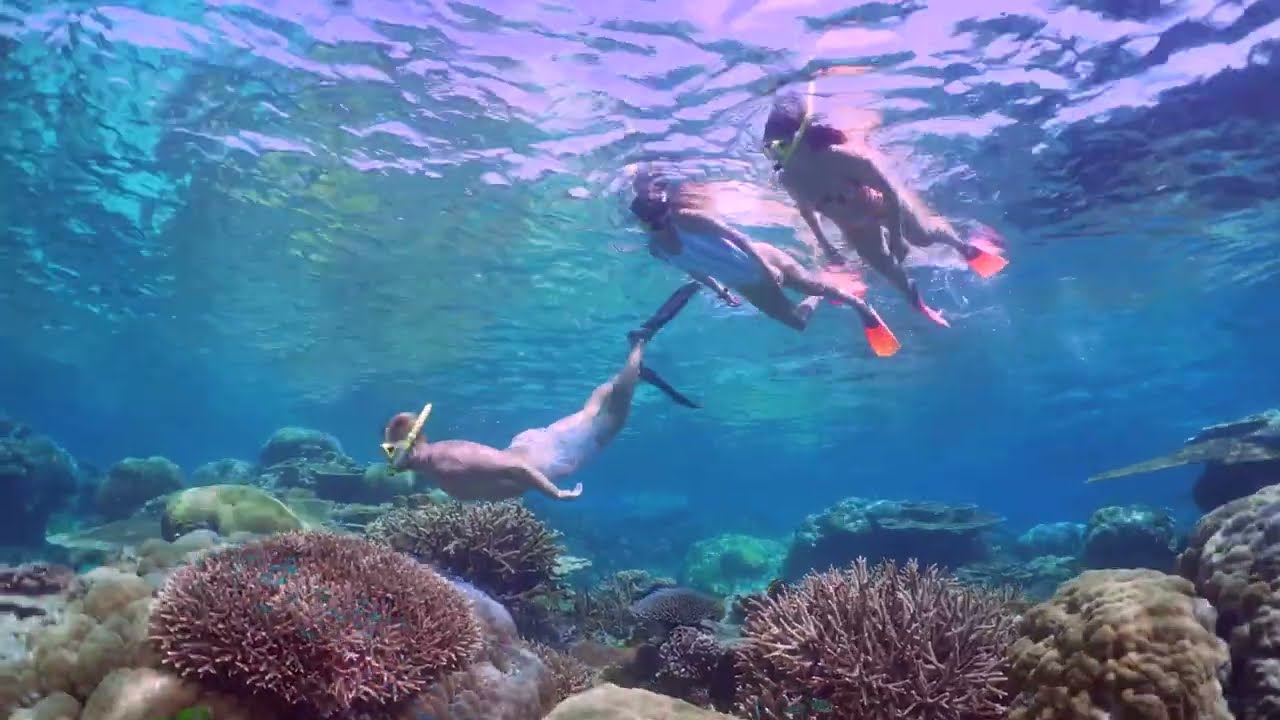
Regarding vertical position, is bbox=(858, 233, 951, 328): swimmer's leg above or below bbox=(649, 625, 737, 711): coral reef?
above

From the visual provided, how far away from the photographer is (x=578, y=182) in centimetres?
1691

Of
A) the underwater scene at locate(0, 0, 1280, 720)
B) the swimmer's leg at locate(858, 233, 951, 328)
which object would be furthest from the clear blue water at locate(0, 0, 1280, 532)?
the swimmer's leg at locate(858, 233, 951, 328)

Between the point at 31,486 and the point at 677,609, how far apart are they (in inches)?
743

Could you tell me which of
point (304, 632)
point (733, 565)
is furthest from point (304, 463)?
point (304, 632)

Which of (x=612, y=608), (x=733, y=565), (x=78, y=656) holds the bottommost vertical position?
(x=733, y=565)

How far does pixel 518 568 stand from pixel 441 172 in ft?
38.9

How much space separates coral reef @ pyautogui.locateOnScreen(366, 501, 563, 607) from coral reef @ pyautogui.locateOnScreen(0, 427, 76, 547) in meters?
15.1

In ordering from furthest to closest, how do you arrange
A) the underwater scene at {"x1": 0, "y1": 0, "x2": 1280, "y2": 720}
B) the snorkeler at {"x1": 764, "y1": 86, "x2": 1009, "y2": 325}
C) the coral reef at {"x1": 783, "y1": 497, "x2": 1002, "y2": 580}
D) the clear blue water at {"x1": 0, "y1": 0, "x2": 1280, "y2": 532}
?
the coral reef at {"x1": 783, "y1": 497, "x2": 1002, "y2": 580} → the clear blue water at {"x1": 0, "y1": 0, "x2": 1280, "y2": 532} → the snorkeler at {"x1": 764, "y1": 86, "x2": 1009, "y2": 325} → the underwater scene at {"x1": 0, "y1": 0, "x2": 1280, "y2": 720}

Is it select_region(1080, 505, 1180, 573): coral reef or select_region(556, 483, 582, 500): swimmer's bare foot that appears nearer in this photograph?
select_region(556, 483, 582, 500): swimmer's bare foot

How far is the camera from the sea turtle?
44.4ft

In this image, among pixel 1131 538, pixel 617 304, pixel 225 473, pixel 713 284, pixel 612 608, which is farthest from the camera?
pixel 617 304

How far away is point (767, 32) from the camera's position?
11.1m

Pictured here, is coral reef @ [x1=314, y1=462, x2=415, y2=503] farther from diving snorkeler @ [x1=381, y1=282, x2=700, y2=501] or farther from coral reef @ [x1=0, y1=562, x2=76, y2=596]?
diving snorkeler @ [x1=381, y1=282, x2=700, y2=501]

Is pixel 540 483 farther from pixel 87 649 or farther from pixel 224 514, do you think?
pixel 224 514
